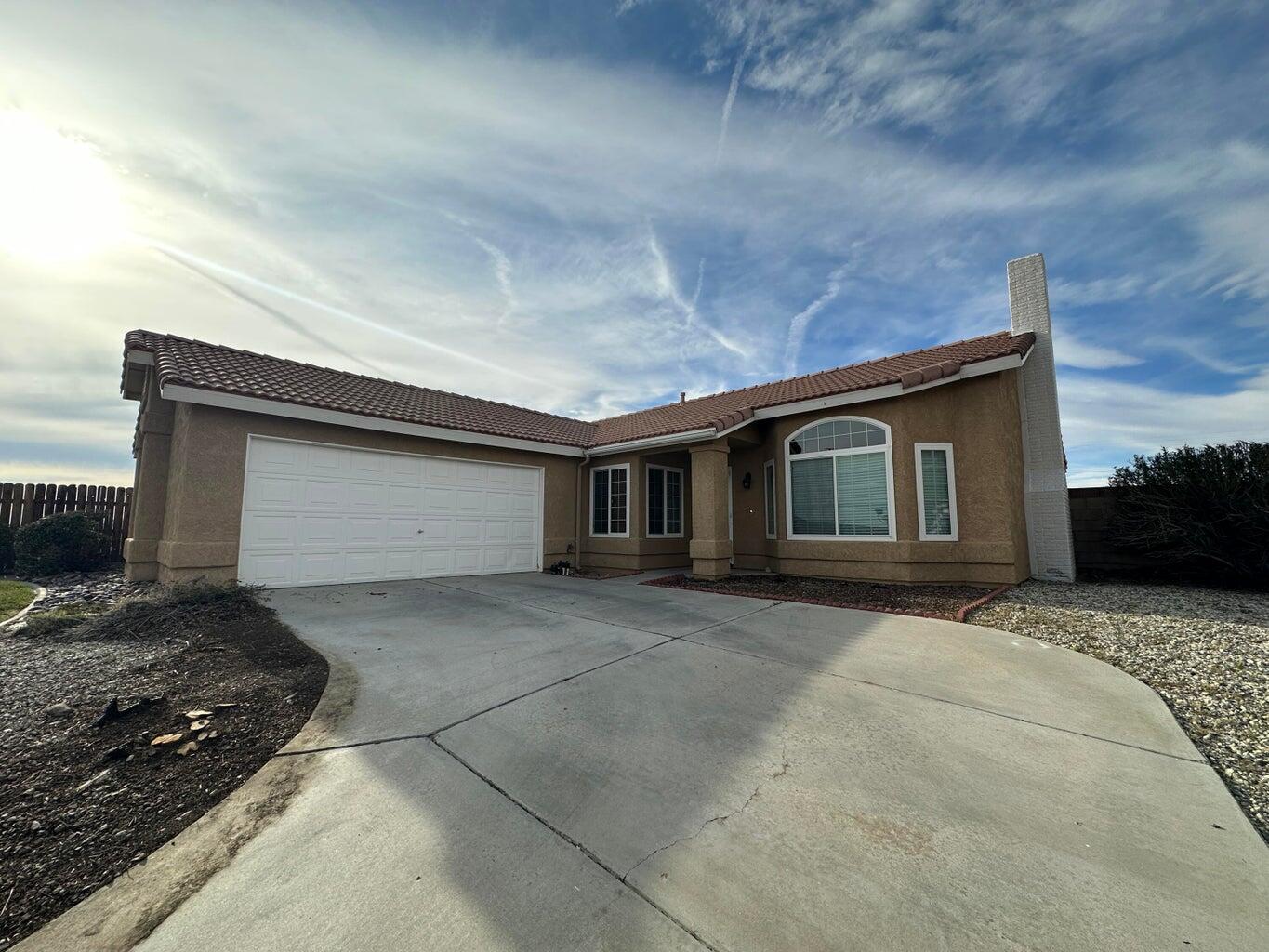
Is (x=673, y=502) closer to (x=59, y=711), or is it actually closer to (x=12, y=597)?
(x=59, y=711)

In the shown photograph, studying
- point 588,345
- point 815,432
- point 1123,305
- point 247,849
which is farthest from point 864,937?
point 1123,305

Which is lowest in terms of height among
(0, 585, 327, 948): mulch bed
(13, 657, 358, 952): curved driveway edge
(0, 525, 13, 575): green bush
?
(13, 657, 358, 952): curved driveway edge

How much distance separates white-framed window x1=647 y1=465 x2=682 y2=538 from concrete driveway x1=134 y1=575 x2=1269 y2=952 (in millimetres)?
7533

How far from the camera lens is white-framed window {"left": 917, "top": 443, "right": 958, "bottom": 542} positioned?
29.4ft

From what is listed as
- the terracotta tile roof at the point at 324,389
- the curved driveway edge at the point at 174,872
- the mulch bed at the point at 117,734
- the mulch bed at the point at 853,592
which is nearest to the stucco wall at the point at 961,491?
the mulch bed at the point at 853,592

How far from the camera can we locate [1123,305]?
10.5 meters

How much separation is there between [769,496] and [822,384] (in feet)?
8.84

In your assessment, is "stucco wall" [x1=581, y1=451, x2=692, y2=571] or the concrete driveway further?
"stucco wall" [x1=581, y1=451, x2=692, y2=571]

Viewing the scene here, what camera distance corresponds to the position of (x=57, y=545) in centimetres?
986

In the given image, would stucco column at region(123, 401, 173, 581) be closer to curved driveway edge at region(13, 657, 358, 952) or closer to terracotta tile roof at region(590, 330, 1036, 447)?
terracotta tile roof at region(590, 330, 1036, 447)

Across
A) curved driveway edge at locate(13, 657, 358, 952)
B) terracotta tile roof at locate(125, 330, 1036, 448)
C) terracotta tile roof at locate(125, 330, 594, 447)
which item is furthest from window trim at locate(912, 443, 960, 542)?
curved driveway edge at locate(13, 657, 358, 952)

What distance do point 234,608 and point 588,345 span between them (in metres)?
9.54

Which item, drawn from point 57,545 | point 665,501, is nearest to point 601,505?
point 665,501

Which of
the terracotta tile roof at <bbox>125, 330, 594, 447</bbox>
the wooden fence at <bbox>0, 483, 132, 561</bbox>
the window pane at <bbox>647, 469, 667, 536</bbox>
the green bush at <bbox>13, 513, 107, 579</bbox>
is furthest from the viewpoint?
the window pane at <bbox>647, 469, 667, 536</bbox>
